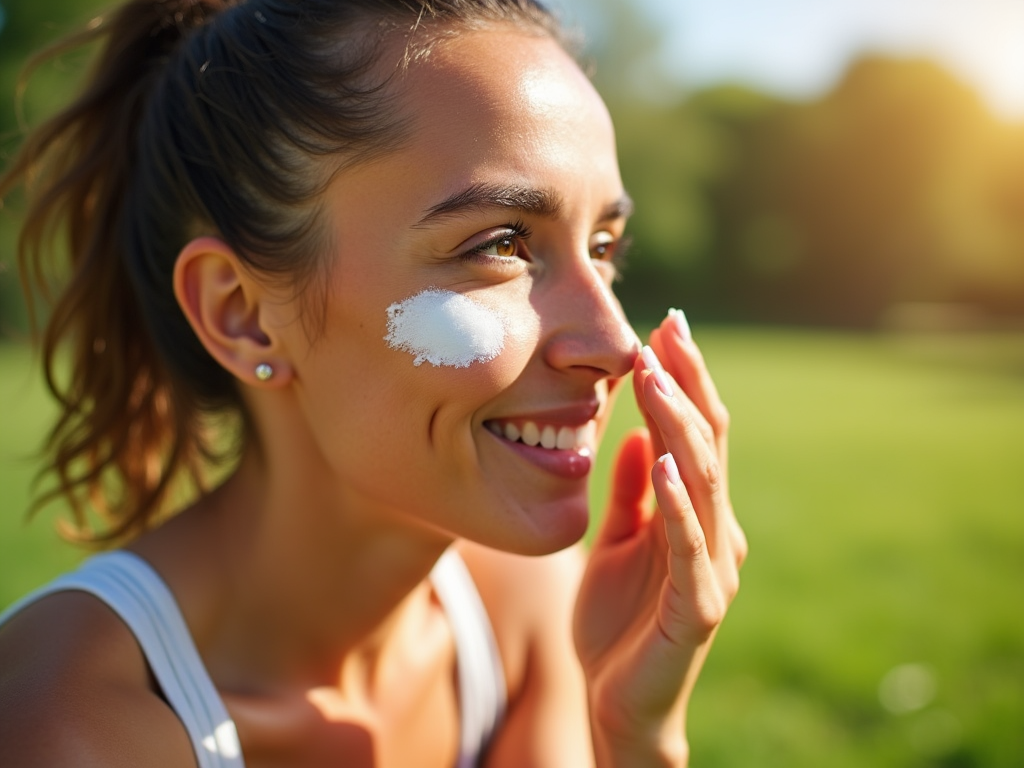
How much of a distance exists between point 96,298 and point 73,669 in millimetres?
1142

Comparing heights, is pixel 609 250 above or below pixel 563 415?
above

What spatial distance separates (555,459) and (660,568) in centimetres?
50

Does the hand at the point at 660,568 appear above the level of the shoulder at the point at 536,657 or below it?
above

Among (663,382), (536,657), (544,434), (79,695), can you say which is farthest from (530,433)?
(79,695)

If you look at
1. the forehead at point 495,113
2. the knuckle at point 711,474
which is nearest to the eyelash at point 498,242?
the forehead at point 495,113

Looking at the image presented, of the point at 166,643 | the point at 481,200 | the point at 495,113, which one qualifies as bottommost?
the point at 166,643

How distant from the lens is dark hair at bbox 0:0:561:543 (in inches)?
81.0

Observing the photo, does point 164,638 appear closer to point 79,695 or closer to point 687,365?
point 79,695

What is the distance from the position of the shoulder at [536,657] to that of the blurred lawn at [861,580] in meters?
1.18

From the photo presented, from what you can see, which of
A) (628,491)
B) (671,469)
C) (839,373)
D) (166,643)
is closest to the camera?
(671,469)

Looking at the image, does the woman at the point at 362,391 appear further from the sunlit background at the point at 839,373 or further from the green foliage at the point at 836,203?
the green foliage at the point at 836,203

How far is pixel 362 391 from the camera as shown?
2.05m

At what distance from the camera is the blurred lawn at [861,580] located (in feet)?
12.2

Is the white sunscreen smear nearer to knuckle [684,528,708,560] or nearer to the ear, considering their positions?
the ear
